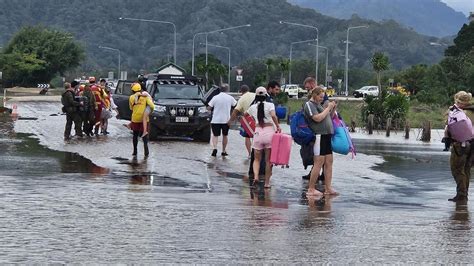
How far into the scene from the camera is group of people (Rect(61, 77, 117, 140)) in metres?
29.3

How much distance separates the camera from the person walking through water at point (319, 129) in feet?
53.1

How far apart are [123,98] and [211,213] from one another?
73.9 feet

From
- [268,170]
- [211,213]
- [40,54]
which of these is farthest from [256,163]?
[40,54]

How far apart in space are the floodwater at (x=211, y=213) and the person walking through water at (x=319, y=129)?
0.50 metres

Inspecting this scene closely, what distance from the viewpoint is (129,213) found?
13125mm

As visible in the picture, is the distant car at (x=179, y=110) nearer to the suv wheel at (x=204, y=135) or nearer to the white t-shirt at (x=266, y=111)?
the suv wheel at (x=204, y=135)

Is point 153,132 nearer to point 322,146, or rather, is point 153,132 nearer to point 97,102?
point 97,102

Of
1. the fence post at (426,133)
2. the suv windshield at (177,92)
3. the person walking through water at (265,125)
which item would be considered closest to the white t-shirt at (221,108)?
the person walking through water at (265,125)

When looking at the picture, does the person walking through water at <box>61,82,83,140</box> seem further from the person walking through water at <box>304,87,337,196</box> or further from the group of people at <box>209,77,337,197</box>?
the person walking through water at <box>304,87,337,196</box>

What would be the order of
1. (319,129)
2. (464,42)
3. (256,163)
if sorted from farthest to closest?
(464,42)
(256,163)
(319,129)

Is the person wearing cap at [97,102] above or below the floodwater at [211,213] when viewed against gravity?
above

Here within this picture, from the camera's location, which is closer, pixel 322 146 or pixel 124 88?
pixel 322 146

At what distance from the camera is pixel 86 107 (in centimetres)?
3009

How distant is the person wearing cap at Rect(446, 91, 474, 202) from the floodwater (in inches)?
21.3
